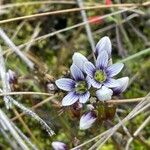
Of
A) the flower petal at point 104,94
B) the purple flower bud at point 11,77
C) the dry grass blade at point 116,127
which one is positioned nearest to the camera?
the flower petal at point 104,94

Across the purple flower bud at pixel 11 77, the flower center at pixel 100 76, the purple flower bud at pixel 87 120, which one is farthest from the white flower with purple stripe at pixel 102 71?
the purple flower bud at pixel 11 77

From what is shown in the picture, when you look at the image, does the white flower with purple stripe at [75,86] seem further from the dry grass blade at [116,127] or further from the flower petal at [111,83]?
the dry grass blade at [116,127]

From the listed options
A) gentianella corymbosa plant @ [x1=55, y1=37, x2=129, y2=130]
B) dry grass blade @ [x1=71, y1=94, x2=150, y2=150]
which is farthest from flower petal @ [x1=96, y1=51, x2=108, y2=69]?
dry grass blade @ [x1=71, y1=94, x2=150, y2=150]

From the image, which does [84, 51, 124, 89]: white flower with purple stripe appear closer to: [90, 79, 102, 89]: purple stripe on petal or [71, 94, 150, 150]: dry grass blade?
[90, 79, 102, 89]: purple stripe on petal

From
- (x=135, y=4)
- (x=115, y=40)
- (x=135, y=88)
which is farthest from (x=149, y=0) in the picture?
(x=135, y=88)

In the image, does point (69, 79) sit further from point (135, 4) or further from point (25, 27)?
point (25, 27)

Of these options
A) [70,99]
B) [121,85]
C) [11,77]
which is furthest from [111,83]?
[11,77]
